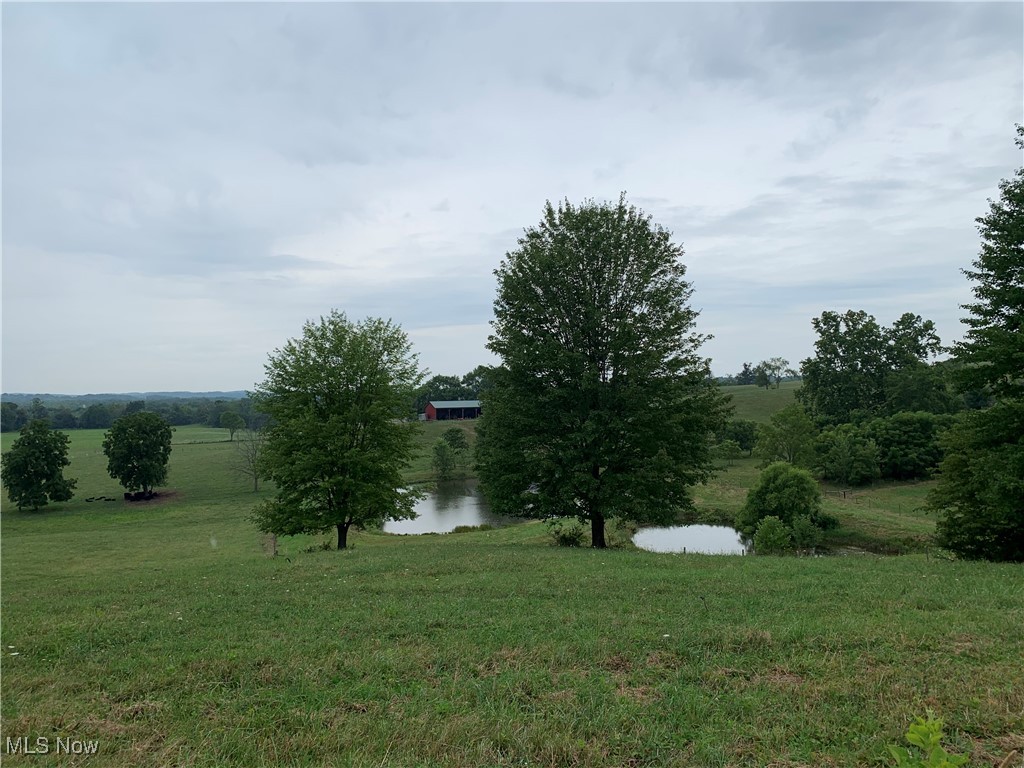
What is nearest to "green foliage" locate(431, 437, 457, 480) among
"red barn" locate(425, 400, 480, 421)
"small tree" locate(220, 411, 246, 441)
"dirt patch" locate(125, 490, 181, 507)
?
"dirt patch" locate(125, 490, 181, 507)

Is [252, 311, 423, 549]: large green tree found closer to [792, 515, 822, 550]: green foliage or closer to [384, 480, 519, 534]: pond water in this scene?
[384, 480, 519, 534]: pond water

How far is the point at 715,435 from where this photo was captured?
1877 cm

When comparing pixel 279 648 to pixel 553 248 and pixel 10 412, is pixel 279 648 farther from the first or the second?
pixel 10 412

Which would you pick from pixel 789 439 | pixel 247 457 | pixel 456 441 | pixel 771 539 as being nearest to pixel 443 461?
pixel 456 441

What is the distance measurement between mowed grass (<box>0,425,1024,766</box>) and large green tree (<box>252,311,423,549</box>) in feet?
31.0

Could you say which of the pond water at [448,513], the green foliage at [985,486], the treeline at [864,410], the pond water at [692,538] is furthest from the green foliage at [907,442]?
the green foliage at [985,486]

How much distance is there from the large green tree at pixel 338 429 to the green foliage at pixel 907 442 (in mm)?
48348

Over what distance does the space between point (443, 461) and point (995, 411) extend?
51.5 metres

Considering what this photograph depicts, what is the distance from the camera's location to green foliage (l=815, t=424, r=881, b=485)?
49.1 metres

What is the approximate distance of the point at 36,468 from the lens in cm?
4744

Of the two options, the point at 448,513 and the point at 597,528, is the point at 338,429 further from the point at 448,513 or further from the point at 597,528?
the point at 448,513

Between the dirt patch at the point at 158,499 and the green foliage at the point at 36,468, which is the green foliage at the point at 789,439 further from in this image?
the green foliage at the point at 36,468

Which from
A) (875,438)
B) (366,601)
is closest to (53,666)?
(366,601)

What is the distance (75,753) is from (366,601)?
496cm
